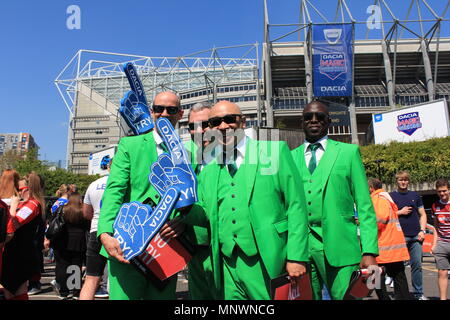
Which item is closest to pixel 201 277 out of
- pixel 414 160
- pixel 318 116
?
pixel 318 116

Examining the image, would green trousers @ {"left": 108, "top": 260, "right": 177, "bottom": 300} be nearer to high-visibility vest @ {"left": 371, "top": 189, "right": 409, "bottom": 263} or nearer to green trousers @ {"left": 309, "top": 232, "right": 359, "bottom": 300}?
green trousers @ {"left": 309, "top": 232, "right": 359, "bottom": 300}

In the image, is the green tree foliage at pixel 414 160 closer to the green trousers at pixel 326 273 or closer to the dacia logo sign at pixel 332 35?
the dacia logo sign at pixel 332 35

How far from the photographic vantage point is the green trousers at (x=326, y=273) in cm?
241

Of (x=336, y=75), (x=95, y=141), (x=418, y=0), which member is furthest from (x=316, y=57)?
(x=95, y=141)

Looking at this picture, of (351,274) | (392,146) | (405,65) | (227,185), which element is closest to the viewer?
(227,185)

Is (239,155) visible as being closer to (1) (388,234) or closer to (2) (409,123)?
(1) (388,234)

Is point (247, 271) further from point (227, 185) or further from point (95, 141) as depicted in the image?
point (95, 141)

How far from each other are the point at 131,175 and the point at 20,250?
2171 mm

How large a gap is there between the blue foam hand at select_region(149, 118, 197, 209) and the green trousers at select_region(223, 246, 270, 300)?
1.52 feet

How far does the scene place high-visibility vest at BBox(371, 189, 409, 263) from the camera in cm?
448

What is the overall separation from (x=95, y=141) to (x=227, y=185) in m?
103

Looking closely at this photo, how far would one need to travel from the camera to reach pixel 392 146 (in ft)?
82.2

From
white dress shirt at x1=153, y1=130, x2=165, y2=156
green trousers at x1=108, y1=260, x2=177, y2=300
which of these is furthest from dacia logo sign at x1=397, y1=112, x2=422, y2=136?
green trousers at x1=108, y1=260, x2=177, y2=300

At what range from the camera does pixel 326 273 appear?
8.08 ft
